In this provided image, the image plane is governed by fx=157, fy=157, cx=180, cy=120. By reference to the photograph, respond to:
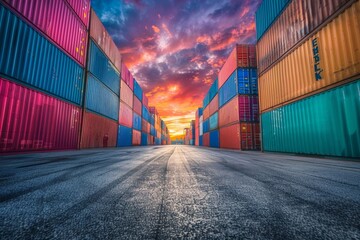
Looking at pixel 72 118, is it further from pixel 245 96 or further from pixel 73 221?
pixel 245 96

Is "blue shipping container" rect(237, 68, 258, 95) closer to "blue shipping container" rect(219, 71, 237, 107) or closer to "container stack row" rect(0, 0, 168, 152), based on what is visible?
"blue shipping container" rect(219, 71, 237, 107)

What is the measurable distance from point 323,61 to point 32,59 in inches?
560

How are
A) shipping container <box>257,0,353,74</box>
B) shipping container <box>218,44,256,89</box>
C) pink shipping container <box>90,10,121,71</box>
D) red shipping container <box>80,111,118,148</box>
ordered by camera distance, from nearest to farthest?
shipping container <box>257,0,353,74</box> < red shipping container <box>80,111,118,148</box> < pink shipping container <box>90,10,121,71</box> < shipping container <box>218,44,256,89</box>

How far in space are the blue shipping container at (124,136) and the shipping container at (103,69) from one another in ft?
17.8

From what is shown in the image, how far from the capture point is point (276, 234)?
0.89 metres

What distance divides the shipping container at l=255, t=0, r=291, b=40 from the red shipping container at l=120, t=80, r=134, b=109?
714 inches

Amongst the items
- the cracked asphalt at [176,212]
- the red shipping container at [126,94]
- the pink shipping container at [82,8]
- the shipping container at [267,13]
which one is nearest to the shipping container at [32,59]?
the pink shipping container at [82,8]

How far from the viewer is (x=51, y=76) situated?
9.19m

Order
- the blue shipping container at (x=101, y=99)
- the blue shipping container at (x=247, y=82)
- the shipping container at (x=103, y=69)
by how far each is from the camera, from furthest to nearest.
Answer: the blue shipping container at (x=247, y=82), the shipping container at (x=103, y=69), the blue shipping container at (x=101, y=99)

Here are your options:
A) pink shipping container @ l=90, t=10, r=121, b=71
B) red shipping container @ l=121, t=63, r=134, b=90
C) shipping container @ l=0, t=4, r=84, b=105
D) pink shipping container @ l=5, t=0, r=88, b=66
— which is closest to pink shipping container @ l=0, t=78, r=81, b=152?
shipping container @ l=0, t=4, r=84, b=105

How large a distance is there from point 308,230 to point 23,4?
40.5ft

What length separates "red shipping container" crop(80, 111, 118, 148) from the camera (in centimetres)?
1307

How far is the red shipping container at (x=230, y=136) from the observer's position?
17.0 m

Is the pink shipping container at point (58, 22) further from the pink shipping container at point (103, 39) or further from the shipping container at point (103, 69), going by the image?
the pink shipping container at point (103, 39)
